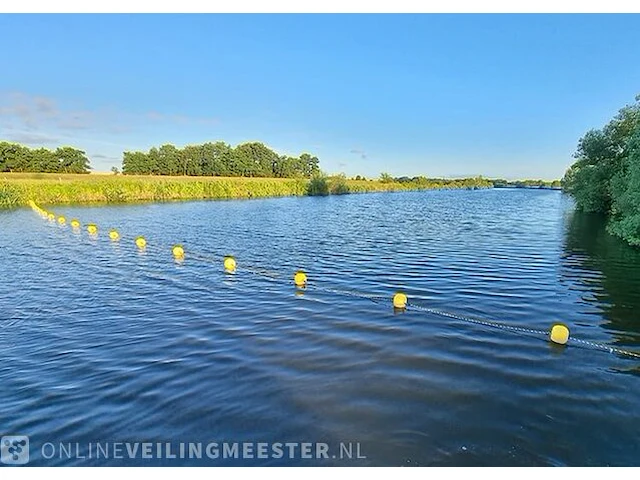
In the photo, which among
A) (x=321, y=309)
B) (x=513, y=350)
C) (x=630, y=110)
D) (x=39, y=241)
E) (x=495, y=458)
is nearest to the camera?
(x=495, y=458)

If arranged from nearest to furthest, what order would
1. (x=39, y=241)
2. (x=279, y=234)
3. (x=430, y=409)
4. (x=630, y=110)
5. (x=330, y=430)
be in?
(x=330, y=430) → (x=430, y=409) → (x=39, y=241) → (x=279, y=234) → (x=630, y=110)

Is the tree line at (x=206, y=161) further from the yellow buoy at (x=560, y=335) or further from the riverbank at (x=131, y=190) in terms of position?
the yellow buoy at (x=560, y=335)

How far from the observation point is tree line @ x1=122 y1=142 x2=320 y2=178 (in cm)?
12285

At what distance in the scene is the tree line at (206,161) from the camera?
123 metres

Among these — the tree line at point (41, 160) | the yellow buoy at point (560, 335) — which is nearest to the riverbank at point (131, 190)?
the tree line at point (41, 160)

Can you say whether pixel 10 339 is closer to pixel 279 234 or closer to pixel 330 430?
pixel 330 430

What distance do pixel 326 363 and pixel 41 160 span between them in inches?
4807

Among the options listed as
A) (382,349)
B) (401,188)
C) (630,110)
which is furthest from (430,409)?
(401,188)

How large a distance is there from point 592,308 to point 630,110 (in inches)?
1188

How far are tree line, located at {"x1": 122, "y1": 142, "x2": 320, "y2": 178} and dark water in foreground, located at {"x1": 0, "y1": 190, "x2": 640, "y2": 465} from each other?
111218 mm

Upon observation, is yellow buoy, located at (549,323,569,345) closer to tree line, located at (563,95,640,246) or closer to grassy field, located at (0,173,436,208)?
tree line, located at (563,95,640,246)

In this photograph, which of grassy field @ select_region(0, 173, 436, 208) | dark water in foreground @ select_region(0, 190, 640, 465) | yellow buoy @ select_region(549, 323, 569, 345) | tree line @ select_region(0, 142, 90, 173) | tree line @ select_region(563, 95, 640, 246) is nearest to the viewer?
dark water in foreground @ select_region(0, 190, 640, 465)

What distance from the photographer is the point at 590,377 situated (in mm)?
6695

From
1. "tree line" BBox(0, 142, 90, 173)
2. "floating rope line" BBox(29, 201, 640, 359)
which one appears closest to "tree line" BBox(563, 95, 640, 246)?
"floating rope line" BBox(29, 201, 640, 359)
